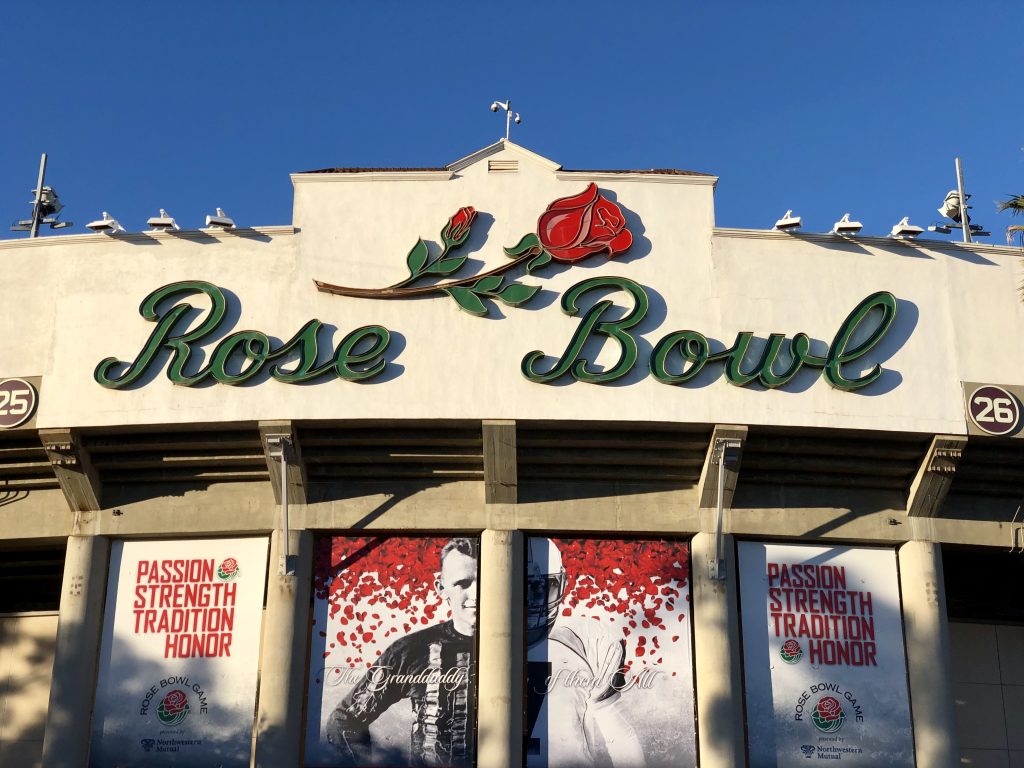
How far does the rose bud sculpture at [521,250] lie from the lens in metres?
32.5

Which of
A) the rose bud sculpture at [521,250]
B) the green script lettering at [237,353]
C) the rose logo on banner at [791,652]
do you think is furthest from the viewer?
the rose bud sculpture at [521,250]

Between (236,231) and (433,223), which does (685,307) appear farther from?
(236,231)

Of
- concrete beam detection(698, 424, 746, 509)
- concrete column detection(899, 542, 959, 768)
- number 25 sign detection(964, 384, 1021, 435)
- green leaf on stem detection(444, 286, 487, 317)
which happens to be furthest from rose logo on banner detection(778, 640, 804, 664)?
green leaf on stem detection(444, 286, 487, 317)

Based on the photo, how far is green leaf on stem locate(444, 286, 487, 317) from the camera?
32.3 metres

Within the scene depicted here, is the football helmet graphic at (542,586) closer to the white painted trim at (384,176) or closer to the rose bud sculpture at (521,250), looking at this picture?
the rose bud sculpture at (521,250)

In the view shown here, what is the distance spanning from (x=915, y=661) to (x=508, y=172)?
1589 centimetres

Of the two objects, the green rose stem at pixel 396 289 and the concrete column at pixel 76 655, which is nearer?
the concrete column at pixel 76 655

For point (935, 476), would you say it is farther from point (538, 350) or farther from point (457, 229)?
point (457, 229)

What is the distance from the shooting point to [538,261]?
32.8 meters

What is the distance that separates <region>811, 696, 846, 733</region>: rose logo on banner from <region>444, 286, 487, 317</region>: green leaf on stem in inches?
494

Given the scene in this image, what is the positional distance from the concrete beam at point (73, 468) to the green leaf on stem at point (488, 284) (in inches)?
416

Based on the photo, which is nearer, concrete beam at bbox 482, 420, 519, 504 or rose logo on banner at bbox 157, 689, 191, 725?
rose logo on banner at bbox 157, 689, 191, 725

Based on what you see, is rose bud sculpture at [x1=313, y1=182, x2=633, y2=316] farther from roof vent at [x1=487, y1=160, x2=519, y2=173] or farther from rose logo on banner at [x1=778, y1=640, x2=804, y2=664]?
rose logo on banner at [x1=778, y1=640, x2=804, y2=664]

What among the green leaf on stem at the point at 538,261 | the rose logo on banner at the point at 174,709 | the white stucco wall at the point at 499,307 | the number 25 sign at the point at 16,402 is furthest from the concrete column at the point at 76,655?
the green leaf on stem at the point at 538,261
